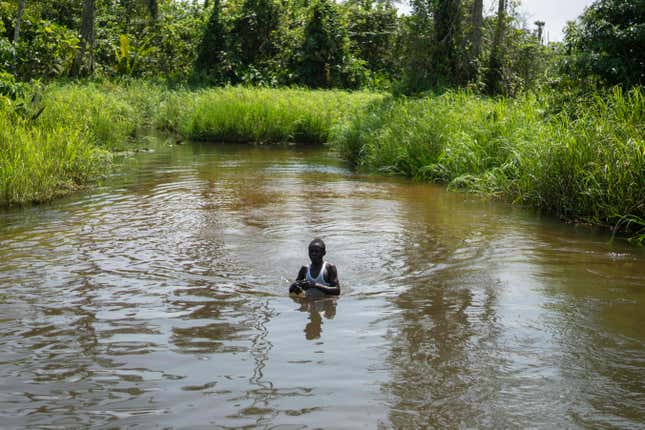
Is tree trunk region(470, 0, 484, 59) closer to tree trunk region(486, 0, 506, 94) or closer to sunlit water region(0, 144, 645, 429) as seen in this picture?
tree trunk region(486, 0, 506, 94)

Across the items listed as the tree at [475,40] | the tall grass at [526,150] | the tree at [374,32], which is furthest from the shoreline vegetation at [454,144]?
the tree at [374,32]

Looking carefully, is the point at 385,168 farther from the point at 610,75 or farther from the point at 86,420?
the point at 86,420

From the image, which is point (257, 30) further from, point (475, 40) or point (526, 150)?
point (526, 150)

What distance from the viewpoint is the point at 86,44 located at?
30422 mm

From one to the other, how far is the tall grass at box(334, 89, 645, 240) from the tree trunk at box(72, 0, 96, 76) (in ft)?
53.5

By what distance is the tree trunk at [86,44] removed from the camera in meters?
29.8

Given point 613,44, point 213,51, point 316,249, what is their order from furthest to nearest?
point 213,51, point 613,44, point 316,249

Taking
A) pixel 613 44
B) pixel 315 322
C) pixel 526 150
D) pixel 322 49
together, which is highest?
pixel 322 49

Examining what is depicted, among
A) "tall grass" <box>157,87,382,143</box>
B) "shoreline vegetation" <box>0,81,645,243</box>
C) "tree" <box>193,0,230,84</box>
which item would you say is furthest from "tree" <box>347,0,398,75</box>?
"shoreline vegetation" <box>0,81,645,243</box>

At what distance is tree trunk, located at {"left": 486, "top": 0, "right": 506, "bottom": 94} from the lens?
25.6 metres

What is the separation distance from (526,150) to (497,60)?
611 inches

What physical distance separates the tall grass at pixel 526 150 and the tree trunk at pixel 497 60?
8658 millimetres

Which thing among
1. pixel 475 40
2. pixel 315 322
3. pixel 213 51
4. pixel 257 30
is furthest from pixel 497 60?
pixel 315 322

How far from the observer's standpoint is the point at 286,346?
5.25m
